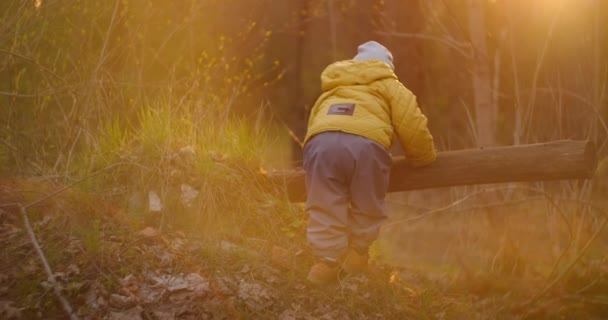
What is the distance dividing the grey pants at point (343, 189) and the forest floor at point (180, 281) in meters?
0.33

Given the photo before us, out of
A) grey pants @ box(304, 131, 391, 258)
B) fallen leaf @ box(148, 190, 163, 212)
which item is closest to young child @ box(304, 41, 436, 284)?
grey pants @ box(304, 131, 391, 258)

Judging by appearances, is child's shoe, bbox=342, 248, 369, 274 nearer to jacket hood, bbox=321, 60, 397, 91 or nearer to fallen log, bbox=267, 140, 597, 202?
fallen log, bbox=267, 140, 597, 202

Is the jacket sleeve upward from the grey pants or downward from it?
upward

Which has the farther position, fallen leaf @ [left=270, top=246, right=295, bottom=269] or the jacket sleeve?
fallen leaf @ [left=270, top=246, right=295, bottom=269]

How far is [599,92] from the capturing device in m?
6.67

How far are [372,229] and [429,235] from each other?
5.50m

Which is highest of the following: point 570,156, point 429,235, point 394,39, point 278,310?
point 394,39

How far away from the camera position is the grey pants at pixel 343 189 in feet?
15.3

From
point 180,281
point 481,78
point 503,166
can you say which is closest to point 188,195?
point 180,281

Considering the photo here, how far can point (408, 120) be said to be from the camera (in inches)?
A: 190

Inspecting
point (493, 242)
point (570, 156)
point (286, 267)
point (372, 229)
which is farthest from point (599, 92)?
point (286, 267)

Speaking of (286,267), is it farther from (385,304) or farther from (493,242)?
(493,242)

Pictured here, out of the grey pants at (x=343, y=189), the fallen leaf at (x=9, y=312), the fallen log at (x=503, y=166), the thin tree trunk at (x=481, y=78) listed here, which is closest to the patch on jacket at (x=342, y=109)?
the grey pants at (x=343, y=189)

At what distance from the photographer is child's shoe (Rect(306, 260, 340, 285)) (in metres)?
4.70
